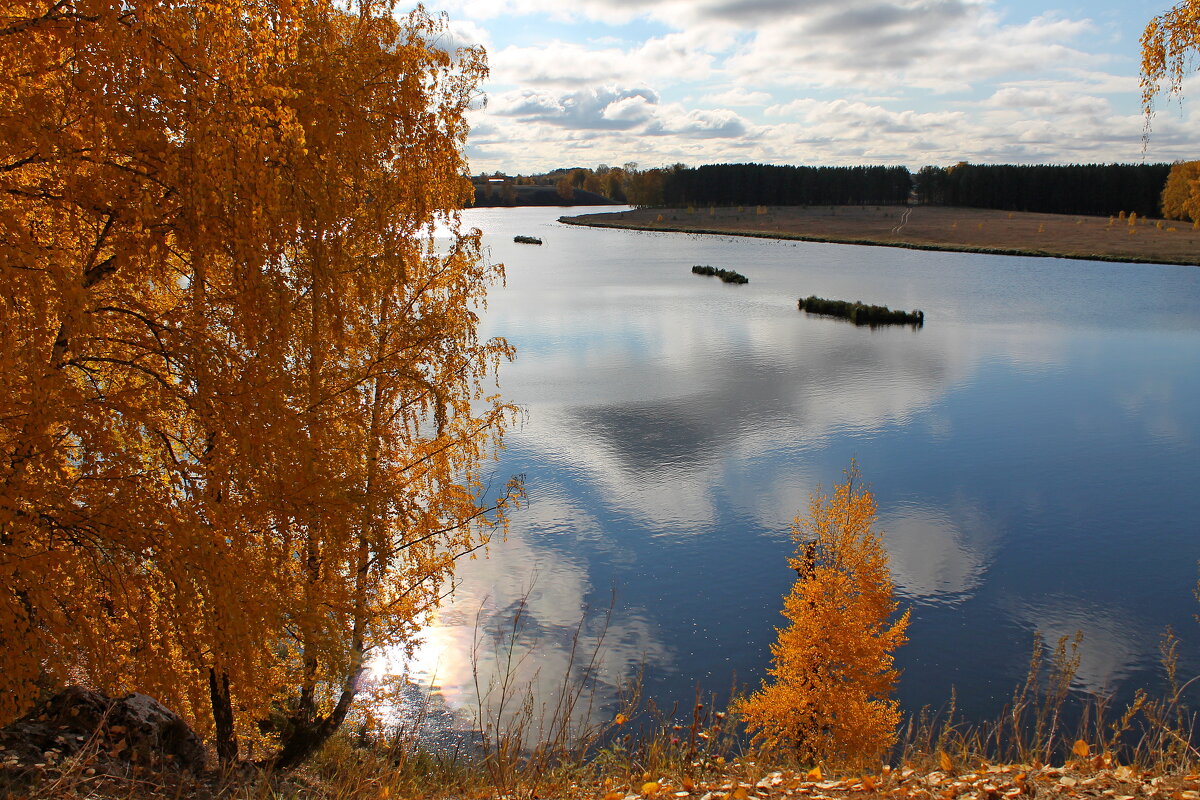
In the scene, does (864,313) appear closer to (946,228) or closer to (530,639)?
(530,639)

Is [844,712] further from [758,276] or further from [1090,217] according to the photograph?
[1090,217]

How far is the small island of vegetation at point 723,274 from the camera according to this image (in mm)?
59219

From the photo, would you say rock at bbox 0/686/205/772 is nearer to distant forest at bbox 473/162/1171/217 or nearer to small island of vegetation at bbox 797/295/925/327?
small island of vegetation at bbox 797/295/925/327

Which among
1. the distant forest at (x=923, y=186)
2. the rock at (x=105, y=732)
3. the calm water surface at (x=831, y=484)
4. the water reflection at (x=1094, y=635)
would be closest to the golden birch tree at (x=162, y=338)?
the rock at (x=105, y=732)

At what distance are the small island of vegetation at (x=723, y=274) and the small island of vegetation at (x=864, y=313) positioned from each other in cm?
1272

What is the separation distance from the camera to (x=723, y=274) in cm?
6125

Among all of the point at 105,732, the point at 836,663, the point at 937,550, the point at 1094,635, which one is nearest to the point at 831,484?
the point at 937,550

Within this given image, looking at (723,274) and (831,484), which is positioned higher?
(723,274)

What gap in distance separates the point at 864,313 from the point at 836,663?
34.3 m

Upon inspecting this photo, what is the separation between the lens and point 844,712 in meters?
11.3

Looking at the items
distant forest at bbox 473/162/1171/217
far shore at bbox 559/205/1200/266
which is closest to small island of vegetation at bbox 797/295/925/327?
far shore at bbox 559/205/1200/266

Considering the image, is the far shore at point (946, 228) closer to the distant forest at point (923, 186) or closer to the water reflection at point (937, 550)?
the distant forest at point (923, 186)

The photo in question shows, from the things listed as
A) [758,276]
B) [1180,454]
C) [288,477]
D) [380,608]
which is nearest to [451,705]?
[380,608]

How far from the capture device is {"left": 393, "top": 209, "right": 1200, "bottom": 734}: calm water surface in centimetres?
1412
